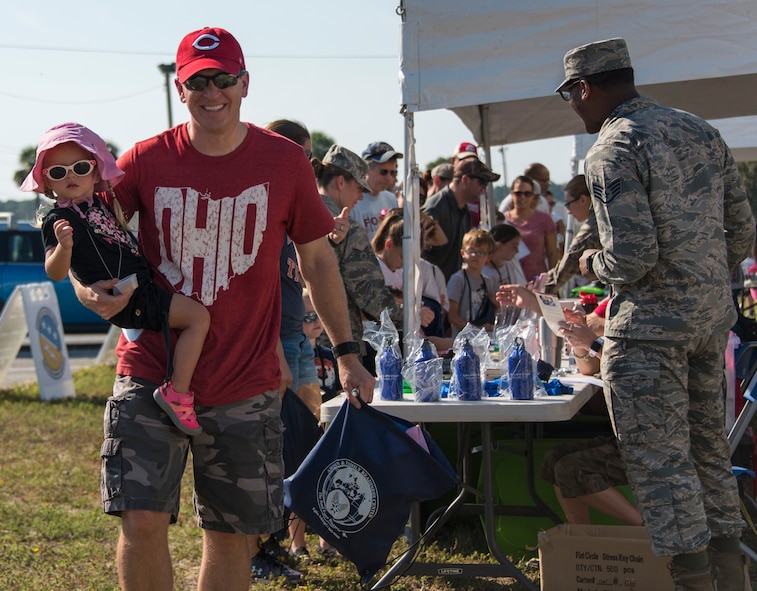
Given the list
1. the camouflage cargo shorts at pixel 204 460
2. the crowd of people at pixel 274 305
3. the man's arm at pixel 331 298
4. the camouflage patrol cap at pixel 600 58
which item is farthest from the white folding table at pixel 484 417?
the camouflage patrol cap at pixel 600 58

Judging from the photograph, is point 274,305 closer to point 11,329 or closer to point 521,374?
point 521,374

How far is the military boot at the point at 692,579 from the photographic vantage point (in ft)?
11.3

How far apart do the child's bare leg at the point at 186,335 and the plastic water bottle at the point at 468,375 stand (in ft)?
4.57

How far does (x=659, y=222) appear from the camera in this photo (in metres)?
3.42

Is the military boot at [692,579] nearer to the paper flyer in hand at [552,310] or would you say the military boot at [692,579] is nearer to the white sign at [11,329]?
the paper flyer in hand at [552,310]

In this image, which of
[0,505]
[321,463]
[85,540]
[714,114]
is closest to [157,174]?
[321,463]

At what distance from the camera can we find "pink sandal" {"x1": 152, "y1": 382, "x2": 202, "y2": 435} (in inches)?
109

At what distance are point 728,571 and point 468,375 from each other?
1.23 metres

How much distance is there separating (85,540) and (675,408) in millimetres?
3264

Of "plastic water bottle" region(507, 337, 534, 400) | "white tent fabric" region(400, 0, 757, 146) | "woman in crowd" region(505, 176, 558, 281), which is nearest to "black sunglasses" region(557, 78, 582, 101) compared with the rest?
"plastic water bottle" region(507, 337, 534, 400)

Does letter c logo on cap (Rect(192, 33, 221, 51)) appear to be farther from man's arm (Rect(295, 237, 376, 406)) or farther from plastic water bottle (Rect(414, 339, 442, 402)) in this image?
plastic water bottle (Rect(414, 339, 442, 402))

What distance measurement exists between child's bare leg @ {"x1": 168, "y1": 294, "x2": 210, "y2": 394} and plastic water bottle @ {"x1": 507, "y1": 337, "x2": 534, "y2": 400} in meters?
1.51

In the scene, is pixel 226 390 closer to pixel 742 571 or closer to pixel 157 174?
pixel 157 174

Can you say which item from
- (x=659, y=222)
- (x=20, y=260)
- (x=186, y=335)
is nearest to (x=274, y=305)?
(x=186, y=335)
